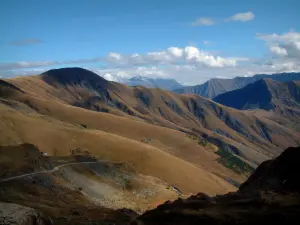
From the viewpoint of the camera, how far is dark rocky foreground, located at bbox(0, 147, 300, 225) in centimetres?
3416

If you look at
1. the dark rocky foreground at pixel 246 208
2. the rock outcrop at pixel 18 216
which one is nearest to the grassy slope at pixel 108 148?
the dark rocky foreground at pixel 246 208

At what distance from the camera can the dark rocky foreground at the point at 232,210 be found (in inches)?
1345

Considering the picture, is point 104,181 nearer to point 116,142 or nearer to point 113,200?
point 113,200

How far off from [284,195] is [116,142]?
376 ft

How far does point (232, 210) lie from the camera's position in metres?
37.1

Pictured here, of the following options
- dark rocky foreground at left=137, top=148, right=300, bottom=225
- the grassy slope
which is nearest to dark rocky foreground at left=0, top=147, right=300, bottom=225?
dark rocky foreground at left=137, top=148, right=300, bottom=225

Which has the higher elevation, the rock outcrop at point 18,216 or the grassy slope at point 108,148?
the rock outcrop at point 18,216

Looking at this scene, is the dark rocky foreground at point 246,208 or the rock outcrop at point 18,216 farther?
the dark rocky foreground at point 246,208

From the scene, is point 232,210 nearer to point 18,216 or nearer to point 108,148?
point 18,216

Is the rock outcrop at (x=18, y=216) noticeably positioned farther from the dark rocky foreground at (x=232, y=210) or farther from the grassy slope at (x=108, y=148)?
the grassy slope at (x=108, y=148)

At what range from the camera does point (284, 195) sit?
39.9m

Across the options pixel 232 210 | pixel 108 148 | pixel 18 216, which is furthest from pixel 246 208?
pixel 108 148

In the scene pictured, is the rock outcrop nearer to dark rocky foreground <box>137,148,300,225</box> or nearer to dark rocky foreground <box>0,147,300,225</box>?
dark rocky foreground <box>0,147,300,225</box>

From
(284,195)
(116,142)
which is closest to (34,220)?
(284,195)
